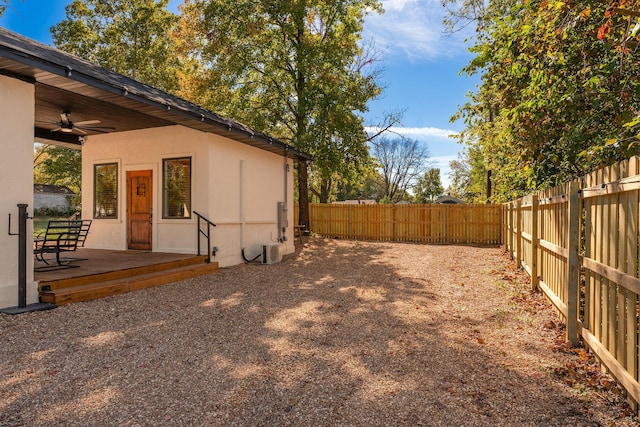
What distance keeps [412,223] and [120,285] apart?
1298 centimetres

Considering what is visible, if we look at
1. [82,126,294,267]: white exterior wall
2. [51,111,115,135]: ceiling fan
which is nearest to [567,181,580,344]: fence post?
[82,126,294,267]: white exterior wall

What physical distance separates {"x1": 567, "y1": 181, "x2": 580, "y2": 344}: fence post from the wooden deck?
6.19 metres

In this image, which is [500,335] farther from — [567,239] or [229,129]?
[229,129]

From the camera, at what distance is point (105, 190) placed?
9820 mm

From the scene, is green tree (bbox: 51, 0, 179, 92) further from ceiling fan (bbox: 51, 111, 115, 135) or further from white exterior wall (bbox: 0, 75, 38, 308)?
white exterior wall (bbox: 0, 75, 38, 308)

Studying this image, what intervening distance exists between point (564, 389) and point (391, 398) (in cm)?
136

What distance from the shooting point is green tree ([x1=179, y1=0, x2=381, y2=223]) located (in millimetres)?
15539

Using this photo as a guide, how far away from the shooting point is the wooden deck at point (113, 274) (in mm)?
5352

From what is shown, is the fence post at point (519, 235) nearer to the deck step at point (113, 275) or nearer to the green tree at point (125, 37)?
the deck step at point (113, 275)

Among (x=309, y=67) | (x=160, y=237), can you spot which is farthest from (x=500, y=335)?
(x=309, y=67)

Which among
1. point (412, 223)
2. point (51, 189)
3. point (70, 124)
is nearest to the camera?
point (70, 124)

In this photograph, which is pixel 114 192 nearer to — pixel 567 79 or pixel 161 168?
pixel 161 168

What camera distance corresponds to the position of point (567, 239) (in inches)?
160

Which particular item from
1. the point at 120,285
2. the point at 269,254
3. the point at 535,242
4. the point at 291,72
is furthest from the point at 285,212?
the point at 291,72
